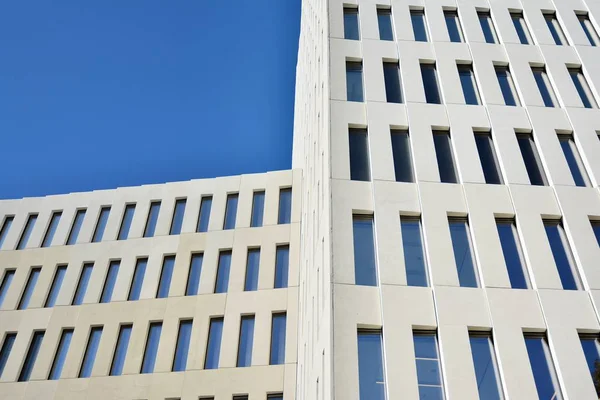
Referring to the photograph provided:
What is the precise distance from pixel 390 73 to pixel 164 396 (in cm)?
1565

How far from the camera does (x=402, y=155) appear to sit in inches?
625

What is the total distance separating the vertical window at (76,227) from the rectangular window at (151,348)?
7.54 meters

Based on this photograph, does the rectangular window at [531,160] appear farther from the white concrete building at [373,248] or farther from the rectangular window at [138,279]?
the rectangular window at [138,279]

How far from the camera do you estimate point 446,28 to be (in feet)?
64.2

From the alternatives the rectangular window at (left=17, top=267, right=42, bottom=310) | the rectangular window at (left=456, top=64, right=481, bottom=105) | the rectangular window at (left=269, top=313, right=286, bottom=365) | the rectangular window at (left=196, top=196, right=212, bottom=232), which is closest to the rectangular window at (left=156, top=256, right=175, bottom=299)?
the rectangular window at (left=196, top=196, right=212, bottom=232)

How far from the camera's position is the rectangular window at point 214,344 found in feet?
72.3

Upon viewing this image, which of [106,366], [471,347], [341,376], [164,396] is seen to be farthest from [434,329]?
[106,366]

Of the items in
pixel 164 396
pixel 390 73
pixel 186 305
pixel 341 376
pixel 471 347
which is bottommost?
pixel 341 376

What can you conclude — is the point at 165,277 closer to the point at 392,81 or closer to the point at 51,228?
the point at 51,228

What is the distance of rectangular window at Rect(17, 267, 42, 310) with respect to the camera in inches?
1024

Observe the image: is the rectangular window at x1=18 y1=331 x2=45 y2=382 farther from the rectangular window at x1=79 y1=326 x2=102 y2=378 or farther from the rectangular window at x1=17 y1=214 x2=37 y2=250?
the rectangular window at x1=17 y1=214 x2=37 y2=250

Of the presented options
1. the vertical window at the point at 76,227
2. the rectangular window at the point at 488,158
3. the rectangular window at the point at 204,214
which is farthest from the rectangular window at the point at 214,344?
the rectangular window at the point at 488,158

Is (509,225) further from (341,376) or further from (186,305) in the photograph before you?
(186,305)

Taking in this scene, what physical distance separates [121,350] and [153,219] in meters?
7.09
